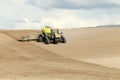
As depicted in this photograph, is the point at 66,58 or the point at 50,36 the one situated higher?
the point at 50,36

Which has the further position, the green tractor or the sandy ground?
the green tractor

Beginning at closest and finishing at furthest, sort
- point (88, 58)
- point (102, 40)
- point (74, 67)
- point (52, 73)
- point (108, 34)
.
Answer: point (52, 73) < point (74, 67) < point (88, 58) < point (102, 40) < point (108, 34)

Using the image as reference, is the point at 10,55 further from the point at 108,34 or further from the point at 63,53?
the point at 108,34

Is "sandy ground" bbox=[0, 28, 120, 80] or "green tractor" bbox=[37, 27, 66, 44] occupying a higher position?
"green tractor" bbox=[37, 27, 66, 44]

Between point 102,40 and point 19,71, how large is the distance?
110 feet

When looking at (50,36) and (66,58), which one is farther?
(50,36)

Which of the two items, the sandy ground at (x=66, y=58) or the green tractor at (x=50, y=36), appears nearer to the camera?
the sandy ground at (x=66, y=58)

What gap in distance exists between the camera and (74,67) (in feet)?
139

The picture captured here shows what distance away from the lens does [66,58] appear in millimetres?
51812

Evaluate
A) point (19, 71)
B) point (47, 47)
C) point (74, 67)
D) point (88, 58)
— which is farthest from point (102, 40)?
point (19, 71)

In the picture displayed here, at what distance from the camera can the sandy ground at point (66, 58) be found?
1414 inches

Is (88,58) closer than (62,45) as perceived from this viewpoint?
Yes

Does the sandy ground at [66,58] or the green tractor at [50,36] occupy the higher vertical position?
the green tractor at [50,36]

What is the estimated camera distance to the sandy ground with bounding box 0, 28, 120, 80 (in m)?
35.9
